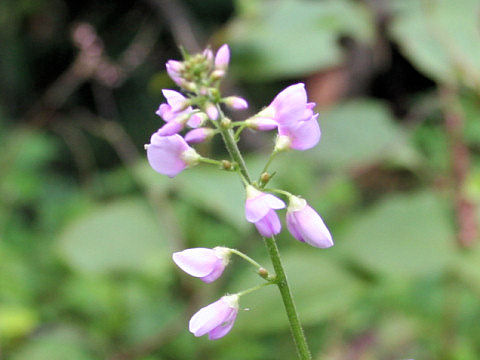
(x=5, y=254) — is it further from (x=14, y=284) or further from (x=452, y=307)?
(x=452, y=307)

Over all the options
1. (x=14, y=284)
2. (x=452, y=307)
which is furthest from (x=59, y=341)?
(x=452, y=307)

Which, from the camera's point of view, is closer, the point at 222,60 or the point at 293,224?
the point at 293,224

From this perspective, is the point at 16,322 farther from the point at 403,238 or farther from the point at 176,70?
the point at 176,70

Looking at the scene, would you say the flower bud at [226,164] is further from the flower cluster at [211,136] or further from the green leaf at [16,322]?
the green leaf at [16,322]

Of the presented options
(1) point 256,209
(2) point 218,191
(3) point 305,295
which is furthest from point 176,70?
(3) point 305,295

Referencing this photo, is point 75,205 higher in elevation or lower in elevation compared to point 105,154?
lower

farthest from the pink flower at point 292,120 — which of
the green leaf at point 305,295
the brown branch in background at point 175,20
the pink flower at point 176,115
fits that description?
the brown branch in background at point 175,20

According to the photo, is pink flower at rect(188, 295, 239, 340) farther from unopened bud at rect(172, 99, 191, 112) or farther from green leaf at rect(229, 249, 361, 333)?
green leaf at rect(229, 249, 361, 333)

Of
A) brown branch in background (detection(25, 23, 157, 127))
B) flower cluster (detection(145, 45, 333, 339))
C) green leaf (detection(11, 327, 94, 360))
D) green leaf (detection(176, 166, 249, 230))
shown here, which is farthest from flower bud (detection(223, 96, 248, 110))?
brown branch in background (detection(25, 23, 157, 127))
